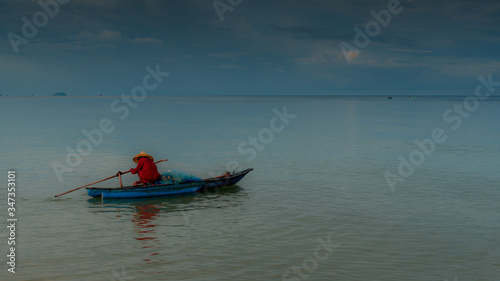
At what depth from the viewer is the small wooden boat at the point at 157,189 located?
58.9ft

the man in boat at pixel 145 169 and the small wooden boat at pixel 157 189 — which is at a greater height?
the man in boat at pixel 145 169

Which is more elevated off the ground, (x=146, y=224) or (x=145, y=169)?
(x=145, y=169)

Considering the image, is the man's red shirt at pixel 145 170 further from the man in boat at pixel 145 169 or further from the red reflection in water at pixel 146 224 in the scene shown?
the red reflection in water at pixel 146 224

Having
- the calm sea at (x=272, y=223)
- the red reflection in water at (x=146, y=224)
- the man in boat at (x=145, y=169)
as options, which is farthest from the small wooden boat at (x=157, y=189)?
the red reflection in water at (x=146, y=224)

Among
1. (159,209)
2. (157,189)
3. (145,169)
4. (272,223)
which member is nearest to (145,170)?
(145,169)

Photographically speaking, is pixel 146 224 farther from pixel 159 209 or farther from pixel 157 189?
pixel 157 189

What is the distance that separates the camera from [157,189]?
1853 centimetres

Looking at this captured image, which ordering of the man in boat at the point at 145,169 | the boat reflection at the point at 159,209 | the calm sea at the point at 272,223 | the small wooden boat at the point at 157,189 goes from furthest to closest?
the man in boat at the point at 145,169 → the small wooden boat at the point at 157,189 → the boat reflection at the point at 159,209 → the calm sea at the point at 272,223

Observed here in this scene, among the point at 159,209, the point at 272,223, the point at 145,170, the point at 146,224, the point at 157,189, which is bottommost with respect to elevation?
the point at 272,223

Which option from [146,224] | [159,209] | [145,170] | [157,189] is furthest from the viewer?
[145,170]

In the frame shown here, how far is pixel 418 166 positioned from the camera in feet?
87.2

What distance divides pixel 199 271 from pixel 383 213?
7.83m

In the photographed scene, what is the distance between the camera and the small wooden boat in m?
17.9

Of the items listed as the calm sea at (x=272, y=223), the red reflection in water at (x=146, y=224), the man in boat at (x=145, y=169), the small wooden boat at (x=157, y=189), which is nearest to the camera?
the calm sea at (x=272, y=223)
